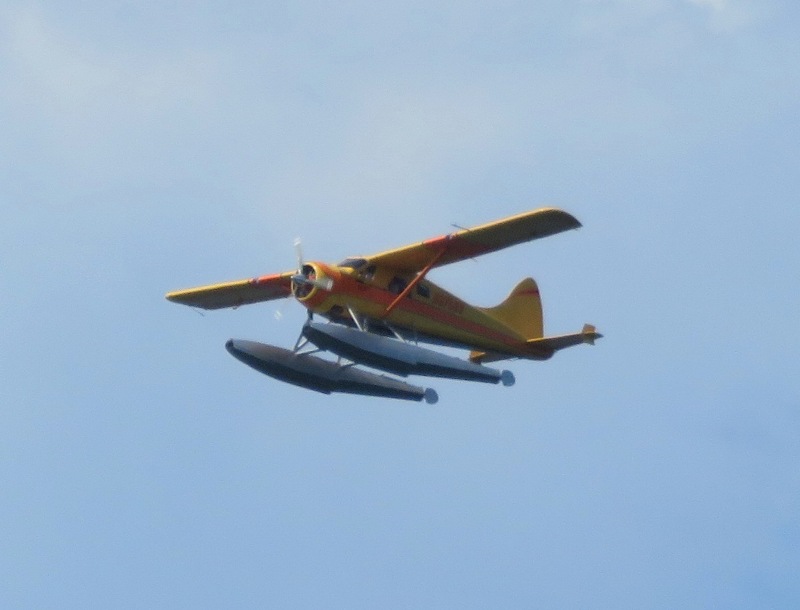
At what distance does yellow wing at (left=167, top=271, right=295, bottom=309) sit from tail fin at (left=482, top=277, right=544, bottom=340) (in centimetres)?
454

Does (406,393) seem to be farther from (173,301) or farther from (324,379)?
(173,301)

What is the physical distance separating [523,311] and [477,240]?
4.39m

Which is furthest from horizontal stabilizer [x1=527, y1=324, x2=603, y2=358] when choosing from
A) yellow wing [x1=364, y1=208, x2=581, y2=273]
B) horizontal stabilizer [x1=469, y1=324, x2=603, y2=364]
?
yellow wing [x1=364, y1=208, x2=581, y2=273]

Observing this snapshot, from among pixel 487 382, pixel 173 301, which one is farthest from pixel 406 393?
pixel 173 301

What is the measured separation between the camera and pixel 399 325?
3712 cm

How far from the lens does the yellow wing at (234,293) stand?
130ft

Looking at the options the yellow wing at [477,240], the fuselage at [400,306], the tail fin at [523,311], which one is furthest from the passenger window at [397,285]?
the tail fin at [523,311]

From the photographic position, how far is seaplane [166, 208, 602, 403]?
35.3m

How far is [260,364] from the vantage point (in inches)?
1455

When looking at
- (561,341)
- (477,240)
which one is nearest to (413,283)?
(477,240)

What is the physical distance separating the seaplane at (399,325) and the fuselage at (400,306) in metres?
0.02

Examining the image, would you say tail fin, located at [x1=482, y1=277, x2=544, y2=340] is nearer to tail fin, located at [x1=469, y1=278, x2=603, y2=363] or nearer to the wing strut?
tail fin, located at [x1=469, y1=278, x2=603, y2=363]

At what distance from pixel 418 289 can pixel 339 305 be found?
1.93 m

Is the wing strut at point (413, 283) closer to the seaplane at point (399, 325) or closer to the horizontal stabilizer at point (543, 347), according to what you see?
the seaplane at point (399, 325)
